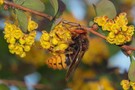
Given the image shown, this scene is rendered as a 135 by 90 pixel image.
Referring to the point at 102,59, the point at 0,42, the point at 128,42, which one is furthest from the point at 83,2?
the point at 128,42

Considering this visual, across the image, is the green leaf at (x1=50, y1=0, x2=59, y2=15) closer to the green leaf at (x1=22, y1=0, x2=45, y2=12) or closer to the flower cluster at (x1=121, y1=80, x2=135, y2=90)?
the green leaf at (x1=22, y1=0, x2=45, y2=12)

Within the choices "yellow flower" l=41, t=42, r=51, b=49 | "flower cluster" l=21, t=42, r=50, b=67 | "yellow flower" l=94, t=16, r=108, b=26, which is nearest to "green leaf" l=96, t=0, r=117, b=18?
"yellow flower" l=94, t=16, r=108, b=26

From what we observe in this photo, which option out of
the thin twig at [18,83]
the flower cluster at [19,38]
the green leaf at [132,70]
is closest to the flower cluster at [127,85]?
the green leaf at [132,70]

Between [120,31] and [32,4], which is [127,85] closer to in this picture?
[120,31]

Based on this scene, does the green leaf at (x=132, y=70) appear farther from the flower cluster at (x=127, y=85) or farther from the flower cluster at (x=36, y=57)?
the flower cluster at (x=36, y=57)

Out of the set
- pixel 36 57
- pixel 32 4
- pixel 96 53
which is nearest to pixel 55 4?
pixel 32 4

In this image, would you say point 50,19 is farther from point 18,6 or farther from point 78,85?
point 78,85

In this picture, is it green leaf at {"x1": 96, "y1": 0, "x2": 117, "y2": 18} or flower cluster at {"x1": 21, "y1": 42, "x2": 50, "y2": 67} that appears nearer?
green leaf at {"x1": 96, "y1": 0, "x2": 117, "y2": 18}
